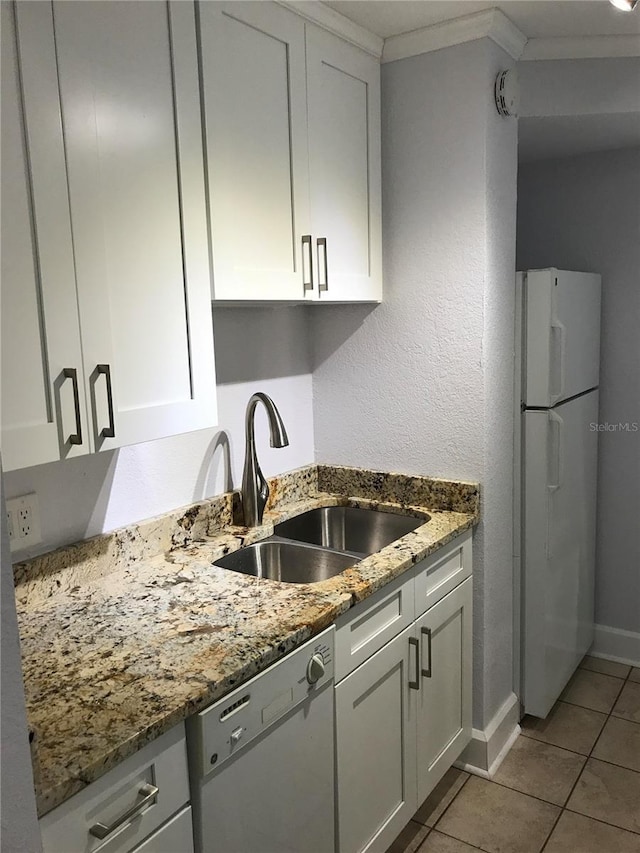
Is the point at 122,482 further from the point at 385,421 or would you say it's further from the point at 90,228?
the point at 385,421

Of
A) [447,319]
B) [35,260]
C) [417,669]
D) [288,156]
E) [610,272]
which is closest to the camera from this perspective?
[35,260]

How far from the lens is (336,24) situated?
6.62ft

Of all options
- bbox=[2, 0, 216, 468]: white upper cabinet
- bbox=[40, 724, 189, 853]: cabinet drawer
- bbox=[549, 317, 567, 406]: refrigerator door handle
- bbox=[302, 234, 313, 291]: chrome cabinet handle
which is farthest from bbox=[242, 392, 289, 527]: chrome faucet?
bbox=[549, 317, 567, 406]: refrigerator door handle

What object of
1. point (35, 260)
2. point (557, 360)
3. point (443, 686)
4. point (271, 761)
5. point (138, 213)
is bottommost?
point (443, 686)

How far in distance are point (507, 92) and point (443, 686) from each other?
6.12 ft

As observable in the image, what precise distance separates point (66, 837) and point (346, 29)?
2.11m

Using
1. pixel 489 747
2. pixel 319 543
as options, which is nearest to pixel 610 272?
pixel 319 543

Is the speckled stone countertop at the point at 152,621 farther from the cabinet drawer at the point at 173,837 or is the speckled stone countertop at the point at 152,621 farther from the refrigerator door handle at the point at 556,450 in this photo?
the refrigerator door handle at the point at 556,450

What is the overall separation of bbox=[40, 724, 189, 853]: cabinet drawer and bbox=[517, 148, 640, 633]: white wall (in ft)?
8.03

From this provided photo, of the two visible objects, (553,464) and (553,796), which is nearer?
(553,796)

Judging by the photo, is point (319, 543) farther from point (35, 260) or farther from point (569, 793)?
point (35, 260)

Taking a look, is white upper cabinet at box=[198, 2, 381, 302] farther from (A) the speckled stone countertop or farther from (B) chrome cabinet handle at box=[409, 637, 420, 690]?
(B) chrome cabinet handle at box=[409, 637, 420, 690]

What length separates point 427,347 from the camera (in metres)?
2.33

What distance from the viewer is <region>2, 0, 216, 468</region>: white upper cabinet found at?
1.25 meters
